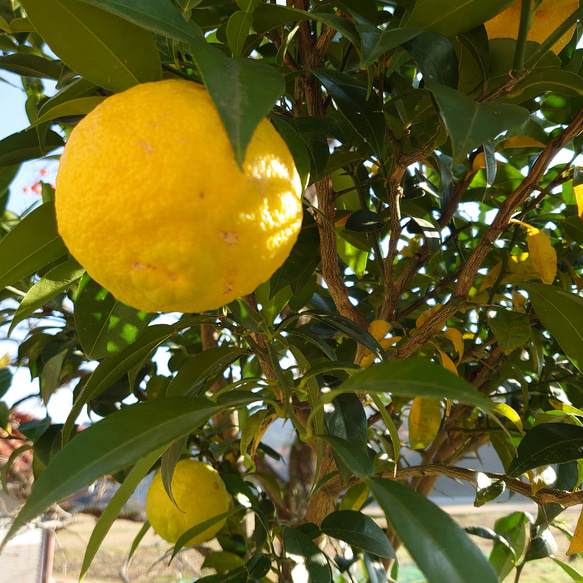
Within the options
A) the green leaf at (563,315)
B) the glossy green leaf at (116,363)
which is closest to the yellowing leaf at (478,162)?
the green leaf at (563,315)

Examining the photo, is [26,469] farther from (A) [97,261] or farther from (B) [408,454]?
(A) [97,261]

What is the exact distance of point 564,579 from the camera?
1429mm

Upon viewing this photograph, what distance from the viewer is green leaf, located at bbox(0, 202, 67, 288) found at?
42 cm

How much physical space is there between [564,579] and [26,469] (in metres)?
1.46

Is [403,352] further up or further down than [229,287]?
further down

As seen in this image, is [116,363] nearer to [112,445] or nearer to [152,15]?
[112,445]

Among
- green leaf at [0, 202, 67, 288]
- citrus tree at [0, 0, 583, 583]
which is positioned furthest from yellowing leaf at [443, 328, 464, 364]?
green leaf at [0, 202, 67, 288]

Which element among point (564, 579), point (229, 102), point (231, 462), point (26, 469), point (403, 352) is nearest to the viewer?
point (229, 102)

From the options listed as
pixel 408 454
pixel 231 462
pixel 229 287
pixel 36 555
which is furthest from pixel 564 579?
pixel 229 287

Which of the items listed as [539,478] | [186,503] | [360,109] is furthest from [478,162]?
[186,503]

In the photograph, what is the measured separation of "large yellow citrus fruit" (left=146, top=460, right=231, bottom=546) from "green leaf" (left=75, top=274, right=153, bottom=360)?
345mm

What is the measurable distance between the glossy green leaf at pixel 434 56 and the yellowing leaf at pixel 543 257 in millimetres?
256

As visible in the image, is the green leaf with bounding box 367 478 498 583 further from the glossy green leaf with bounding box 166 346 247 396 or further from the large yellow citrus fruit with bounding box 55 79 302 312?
the glossy green leaf with bounding box 166 346 247 396

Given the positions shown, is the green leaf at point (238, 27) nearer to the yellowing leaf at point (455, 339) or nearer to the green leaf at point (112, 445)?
the green leaf at point (112, 445)
